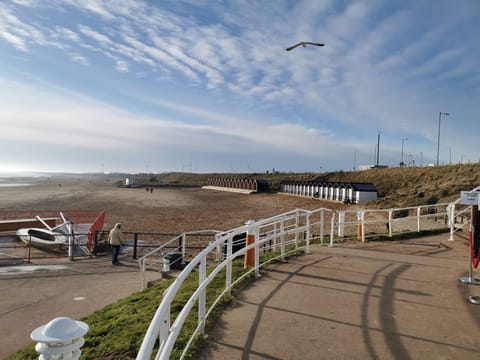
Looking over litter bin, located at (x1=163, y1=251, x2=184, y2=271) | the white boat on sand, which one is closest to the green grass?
litter bin, located at (x1=163, y1=251, x2=184, y2=271)

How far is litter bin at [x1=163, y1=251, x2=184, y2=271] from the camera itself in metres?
9.54

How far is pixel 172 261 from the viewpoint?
9703 mm

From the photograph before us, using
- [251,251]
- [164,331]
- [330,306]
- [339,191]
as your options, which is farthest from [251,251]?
[339,191]

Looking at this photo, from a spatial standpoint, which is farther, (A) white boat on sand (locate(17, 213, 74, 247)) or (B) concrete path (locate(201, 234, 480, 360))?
(A) white boat on sand (locate(17, 213, 74, 247))

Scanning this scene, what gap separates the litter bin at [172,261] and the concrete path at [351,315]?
3.54 metres

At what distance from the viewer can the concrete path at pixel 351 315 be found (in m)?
3.69

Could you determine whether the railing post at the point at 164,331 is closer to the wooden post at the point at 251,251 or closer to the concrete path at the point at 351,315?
the concrete path at the point at 351,315

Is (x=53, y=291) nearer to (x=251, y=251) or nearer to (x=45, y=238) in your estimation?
(x=251, y=251)

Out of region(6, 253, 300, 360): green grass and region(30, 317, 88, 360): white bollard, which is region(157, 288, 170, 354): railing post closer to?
region(30, 317, 88, 360): white bollard

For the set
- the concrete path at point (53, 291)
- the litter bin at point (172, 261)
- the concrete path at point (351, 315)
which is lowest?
the concrete path at point (53, 291)

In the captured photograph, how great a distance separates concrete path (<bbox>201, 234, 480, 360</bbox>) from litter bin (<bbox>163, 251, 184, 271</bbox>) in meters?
3.54

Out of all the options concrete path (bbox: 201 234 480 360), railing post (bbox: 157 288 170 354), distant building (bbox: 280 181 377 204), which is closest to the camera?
railing post (bbox: 157 288 170 354)

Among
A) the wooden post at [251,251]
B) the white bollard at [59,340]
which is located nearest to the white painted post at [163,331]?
the white bollard at [59,340]

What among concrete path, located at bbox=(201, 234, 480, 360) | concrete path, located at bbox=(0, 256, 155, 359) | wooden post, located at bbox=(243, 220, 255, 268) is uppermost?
wooden post, located at bbox=(243, 220, 255, 268)
